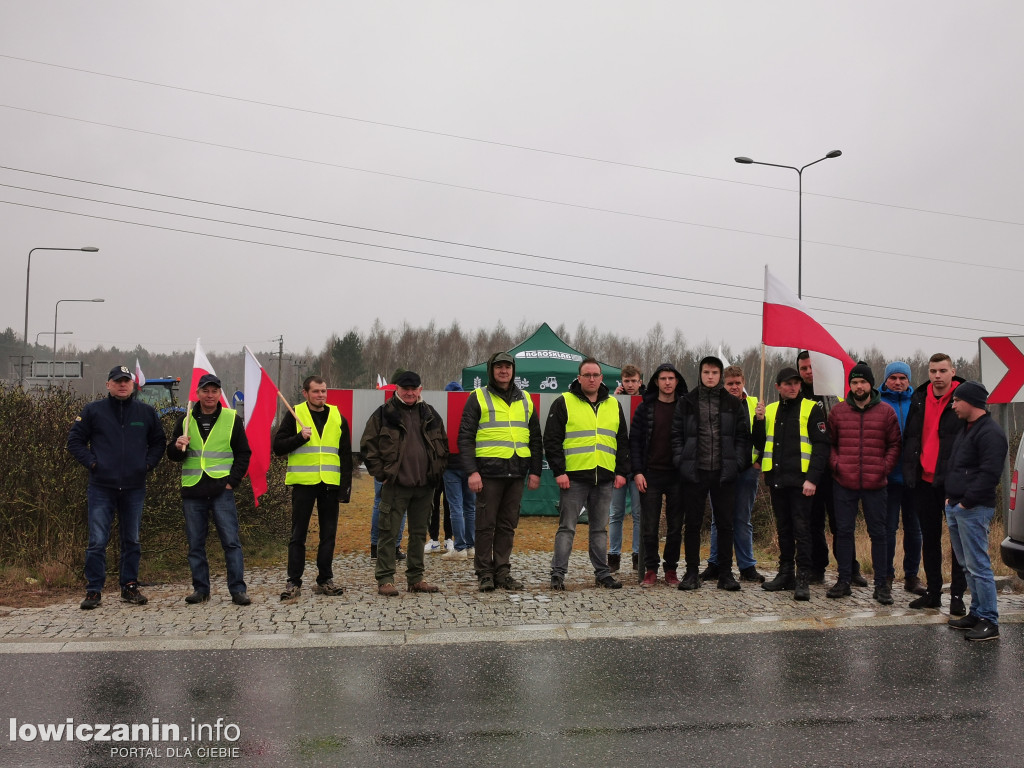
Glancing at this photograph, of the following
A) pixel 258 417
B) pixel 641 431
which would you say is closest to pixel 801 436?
pixel 641 431

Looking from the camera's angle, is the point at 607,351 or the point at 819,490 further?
the point at 607,351

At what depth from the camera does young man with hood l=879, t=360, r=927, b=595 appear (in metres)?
8.12

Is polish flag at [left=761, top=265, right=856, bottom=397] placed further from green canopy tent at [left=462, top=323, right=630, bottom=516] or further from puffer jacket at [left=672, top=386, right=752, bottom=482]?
green canopy tent at [left=462, top=323, right=630, bottom=516]

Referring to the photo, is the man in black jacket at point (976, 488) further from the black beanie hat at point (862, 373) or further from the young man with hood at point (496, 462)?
the young man with hood at point (496, 462)

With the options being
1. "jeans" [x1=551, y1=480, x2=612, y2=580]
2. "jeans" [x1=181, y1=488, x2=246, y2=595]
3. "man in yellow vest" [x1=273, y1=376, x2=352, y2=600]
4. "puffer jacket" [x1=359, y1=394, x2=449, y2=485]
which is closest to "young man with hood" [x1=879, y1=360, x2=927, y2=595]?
"jeans" [x1=551, y1=480, x2=612, y2=580]

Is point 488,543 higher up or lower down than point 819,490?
lower down

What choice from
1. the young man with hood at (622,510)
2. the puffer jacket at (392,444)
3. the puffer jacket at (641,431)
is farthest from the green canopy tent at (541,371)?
the puffer jacket at (392,444)

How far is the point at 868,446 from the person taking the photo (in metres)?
7.90

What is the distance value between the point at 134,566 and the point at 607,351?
7617 cm

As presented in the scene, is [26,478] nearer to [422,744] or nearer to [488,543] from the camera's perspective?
[488,543]

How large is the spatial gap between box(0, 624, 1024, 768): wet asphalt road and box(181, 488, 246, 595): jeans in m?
1.55

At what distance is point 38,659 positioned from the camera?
5.90 m

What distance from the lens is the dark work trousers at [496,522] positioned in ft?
27.1

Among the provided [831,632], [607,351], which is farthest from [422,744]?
[607,351]
